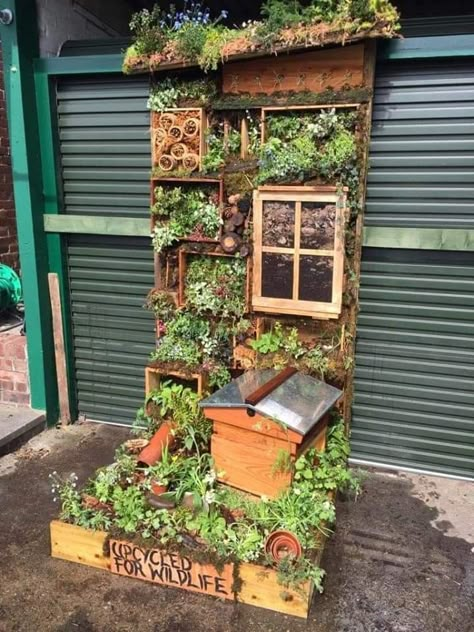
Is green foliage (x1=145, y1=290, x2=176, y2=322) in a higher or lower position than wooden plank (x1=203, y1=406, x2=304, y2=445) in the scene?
higher

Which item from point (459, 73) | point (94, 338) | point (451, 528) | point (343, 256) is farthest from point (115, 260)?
point (451, 528)

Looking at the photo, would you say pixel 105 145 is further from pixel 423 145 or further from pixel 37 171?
pixel 423 145

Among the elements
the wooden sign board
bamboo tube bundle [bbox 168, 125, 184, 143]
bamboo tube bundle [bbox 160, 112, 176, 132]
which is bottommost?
bamboo tube bundle [bbox 168, 125, 184, 143]

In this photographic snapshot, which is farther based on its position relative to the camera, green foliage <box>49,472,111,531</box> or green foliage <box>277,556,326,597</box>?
green foliage <box>49,472,111,531</box>

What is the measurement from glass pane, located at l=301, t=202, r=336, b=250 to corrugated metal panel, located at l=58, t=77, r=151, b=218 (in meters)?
1.75

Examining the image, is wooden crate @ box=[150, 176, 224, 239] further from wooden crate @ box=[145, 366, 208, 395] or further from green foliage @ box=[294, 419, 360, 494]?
green foliage @ box=[294, 419, 360, 494]

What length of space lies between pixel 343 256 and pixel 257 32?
76.3 inches

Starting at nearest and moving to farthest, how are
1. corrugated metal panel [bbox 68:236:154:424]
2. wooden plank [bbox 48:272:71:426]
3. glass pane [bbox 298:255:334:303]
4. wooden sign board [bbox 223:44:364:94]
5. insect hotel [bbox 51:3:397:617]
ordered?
1. insect hotel [bbox 51:3:397:617]
2. wooden sign board [bbox 223:44:364:94]
3. glass pane [bbox 298:255:334:303]
4. corrugated metal panel [bbox 68:236:154:424]
5. wooden plank [bbox 48:272:71:426]

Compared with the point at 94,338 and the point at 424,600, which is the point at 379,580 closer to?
the point at 424,600

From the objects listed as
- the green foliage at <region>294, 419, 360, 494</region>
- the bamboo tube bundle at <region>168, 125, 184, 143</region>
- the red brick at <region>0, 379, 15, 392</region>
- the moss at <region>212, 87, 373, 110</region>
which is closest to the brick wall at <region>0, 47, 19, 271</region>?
the red brick at <region>0, 379, 15, 392</region>

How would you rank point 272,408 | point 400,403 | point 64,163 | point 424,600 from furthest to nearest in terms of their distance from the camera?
point 64,163 → point 400,403 → point 272,408 → point 424,600

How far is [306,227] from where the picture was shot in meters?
4.54

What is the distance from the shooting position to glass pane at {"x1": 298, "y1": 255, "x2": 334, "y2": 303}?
456 cm

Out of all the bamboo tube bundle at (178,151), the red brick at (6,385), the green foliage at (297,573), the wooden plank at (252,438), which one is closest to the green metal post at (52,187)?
the red brick at (6,385)
